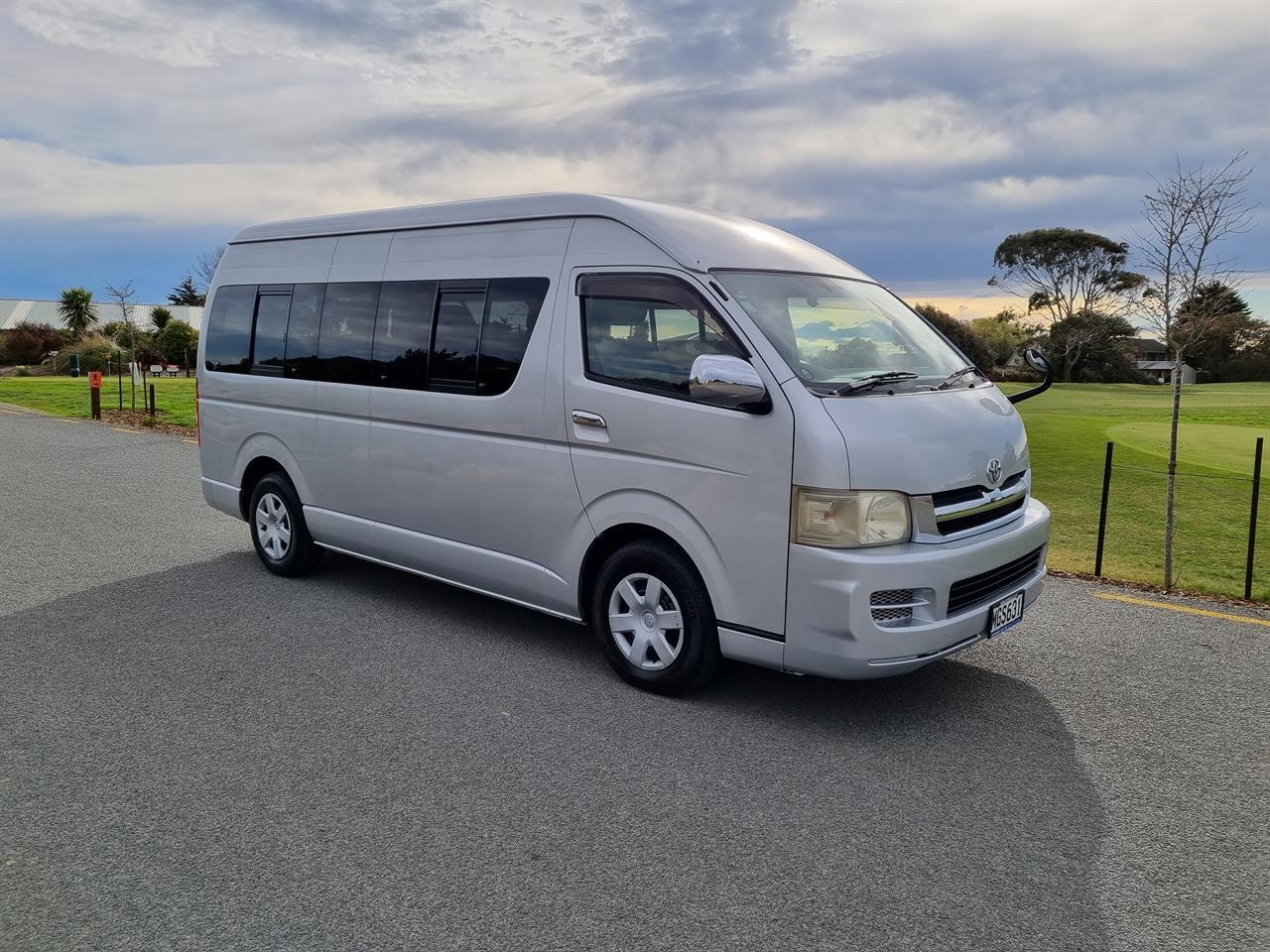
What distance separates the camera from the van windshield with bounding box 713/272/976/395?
432 cm

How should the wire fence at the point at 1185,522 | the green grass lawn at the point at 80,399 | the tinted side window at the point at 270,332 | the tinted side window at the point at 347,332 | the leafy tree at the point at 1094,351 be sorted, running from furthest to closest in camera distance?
1. the leafy tree at the point at 1094,351
2. the green grass lawn at the point at 80,399
3. the wire fence at the point at 1185,522
4. the tinted side window at the point at 270,332
5. the tinted side window at the point at 347,332

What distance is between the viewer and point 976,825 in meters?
3.47

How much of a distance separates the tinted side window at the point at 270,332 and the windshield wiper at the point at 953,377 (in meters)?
4.45

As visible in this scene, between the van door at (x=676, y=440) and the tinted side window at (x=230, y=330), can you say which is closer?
the van door at (x=676, y=440)

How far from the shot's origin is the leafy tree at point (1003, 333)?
155 feet

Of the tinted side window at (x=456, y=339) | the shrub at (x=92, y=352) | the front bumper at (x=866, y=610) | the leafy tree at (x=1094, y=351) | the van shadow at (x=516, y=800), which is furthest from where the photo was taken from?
the leafy tree at (x=1094, y=351)

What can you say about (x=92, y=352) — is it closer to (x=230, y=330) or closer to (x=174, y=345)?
(x=174, y=345)

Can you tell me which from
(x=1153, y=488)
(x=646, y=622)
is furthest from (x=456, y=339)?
(x=1153, y=488)

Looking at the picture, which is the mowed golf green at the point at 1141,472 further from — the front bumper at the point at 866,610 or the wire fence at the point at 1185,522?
the front bumper at the point at 866,610

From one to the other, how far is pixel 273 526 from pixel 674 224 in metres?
3.95

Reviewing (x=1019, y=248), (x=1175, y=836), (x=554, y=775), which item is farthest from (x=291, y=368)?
(x=1019, y=248)

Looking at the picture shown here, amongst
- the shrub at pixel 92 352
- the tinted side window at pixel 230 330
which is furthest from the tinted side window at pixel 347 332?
the shrub at pixel 92 352

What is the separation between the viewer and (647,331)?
456 cm

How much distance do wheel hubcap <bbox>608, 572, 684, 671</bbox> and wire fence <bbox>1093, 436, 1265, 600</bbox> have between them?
4.21m
